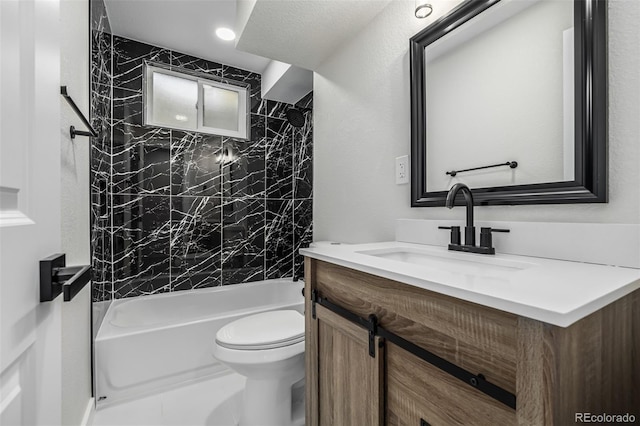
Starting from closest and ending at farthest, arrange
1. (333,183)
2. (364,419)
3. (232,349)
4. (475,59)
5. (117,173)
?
(364,419)
(475,59)
(232,349)
(333,183)
(117,173)

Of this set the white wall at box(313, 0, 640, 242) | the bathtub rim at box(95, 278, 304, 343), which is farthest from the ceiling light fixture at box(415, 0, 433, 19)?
the bathtub rim at box(95, 278, 304, 343)

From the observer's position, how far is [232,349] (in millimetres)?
1386

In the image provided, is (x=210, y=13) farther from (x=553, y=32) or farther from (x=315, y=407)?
(x=315, y=407)

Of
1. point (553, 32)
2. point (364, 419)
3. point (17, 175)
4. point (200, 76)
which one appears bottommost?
point (364, 419)

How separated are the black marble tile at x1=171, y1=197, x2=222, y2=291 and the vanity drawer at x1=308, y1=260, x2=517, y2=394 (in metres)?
Result: 2.20

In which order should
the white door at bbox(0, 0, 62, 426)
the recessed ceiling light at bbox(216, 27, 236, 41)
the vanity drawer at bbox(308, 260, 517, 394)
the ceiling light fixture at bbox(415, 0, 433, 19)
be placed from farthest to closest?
1. the recessed ceiling light at bbox(216, 27, 236, 41)
2. the ceiling light fixture at bbox(415, 0, 433, 19)
3. the vanity drawer at bbox(308, 260, 517, 394)
4. the white door at bbox(0, 0, 62, 426)

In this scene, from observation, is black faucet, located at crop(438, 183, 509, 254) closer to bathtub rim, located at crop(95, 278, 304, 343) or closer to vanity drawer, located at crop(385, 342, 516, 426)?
vanity drawer, located at crop(385, 342, 516, 426)

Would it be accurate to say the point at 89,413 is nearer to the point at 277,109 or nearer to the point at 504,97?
the point at 504,97

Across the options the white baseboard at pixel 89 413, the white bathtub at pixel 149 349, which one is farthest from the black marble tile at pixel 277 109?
the white baseboard at pixel 89 413

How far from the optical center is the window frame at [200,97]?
259cm

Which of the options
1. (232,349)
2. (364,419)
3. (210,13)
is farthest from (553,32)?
(210,13)

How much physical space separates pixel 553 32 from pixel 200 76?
2812mm

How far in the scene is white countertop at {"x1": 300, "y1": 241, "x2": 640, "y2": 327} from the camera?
1.44 ft

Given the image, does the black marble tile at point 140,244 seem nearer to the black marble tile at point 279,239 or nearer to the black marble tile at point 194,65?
the black marble tile at point 279,239
